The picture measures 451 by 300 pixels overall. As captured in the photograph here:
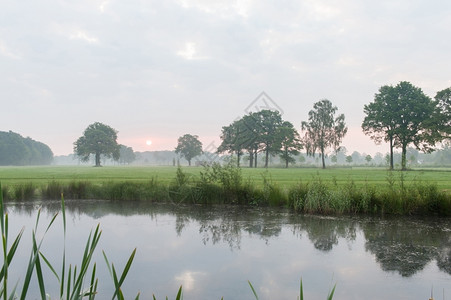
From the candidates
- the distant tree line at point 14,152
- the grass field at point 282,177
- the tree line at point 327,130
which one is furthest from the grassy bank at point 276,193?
the distant tree line at point 14,152

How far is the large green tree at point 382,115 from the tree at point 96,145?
55415mm

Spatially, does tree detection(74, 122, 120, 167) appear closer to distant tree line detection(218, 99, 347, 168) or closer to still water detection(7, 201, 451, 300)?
distant tree line detection(218, 99, 347, 168)

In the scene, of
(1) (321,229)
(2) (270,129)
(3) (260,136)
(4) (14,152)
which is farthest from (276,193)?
(4) (14,152)

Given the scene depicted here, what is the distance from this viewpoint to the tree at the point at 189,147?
284 ft

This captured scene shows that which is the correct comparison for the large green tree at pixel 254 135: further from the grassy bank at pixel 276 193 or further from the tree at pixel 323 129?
the grassy bank at pixel 276 193

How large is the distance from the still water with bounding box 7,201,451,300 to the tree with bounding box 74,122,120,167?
66.6 meters

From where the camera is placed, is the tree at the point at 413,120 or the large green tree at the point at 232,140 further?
the large green tree at the point at 232,140

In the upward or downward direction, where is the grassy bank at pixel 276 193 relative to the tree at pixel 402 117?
downward

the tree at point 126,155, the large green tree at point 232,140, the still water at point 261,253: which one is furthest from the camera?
the tree at point 126,155

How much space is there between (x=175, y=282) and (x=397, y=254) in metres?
4.27

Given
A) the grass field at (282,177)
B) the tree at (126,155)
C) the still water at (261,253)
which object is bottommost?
the still water at (261,253)

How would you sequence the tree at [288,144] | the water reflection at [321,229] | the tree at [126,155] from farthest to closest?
the tree at [126,155], the tree at [288,144], the water reflection at [321,229]

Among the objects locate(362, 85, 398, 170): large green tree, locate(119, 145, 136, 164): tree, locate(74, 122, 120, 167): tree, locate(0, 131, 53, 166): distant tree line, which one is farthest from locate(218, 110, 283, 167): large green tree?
locate(119, 145, 136, 164): tree

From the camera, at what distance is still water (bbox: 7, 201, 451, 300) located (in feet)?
15.5
